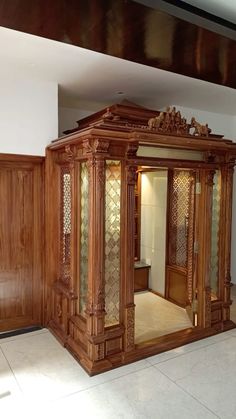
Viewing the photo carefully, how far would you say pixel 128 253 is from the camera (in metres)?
3.06

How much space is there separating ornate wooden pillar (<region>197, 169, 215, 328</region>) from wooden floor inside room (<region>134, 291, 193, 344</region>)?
33cm

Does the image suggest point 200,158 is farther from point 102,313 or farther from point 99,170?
Answer: point 102,313

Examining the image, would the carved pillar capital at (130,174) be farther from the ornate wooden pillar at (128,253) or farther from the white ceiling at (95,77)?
the white ceiling at (95,77)

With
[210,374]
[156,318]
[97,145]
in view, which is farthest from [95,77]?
[210,374]

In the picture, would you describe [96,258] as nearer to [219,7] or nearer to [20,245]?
[20,245]

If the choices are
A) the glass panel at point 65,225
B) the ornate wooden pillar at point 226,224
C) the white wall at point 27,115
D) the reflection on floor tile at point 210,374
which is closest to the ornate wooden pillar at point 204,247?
the ornate wooden pillar at point 226,224

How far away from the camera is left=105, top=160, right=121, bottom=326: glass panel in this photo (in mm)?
2986

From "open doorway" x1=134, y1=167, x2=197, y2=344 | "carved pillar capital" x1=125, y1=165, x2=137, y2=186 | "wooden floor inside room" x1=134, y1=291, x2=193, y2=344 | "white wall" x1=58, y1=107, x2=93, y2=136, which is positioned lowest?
"wooden floor inside room" x1=134, y1=291, x2=193, y2=344

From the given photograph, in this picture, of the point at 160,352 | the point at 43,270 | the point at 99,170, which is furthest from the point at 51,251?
the point at 160,352

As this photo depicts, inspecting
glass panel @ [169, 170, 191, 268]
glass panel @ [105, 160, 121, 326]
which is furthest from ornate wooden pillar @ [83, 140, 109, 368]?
glass panel @ [169, 170, 191, 268]

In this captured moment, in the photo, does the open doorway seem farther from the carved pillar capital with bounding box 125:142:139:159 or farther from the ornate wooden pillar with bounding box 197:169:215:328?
the carved pillar capital with bounding box 125:142:139:159

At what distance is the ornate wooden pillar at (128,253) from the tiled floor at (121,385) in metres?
0.32

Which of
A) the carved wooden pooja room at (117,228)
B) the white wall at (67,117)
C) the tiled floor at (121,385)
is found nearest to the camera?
the tiled floor at (121,385)

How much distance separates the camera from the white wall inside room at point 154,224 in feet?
15.8
